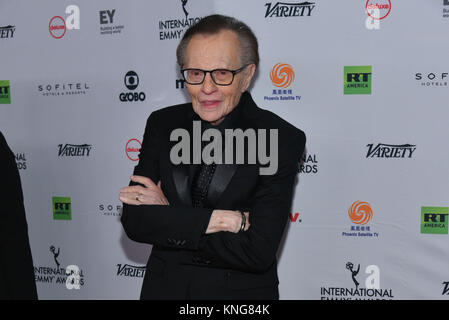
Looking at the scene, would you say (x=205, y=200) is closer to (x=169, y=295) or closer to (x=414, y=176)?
(x=169, y=295)

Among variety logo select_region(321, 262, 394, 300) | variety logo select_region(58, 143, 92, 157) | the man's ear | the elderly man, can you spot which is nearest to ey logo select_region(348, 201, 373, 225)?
variety logo select_region(321, 262, 394, 300)

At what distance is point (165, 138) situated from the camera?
200cm

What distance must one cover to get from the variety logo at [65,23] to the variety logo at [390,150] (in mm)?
2272

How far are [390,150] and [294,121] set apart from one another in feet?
2.14

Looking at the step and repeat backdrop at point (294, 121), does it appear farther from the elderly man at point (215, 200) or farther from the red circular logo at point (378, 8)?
the elderly man at point (215, 200)

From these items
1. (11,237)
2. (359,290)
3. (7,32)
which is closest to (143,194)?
(11,237)

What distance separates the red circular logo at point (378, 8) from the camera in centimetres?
269

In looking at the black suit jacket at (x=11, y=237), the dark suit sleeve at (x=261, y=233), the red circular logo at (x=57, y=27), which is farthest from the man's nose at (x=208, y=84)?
the red circular logo at (x=57, y=27)

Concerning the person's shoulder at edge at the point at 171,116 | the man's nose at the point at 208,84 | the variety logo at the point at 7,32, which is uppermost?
the variety logo at the point at 7,32

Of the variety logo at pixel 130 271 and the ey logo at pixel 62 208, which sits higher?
the ey logo at pixel 62 208

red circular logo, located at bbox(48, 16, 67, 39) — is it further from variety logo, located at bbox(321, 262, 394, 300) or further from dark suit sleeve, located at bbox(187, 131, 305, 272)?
variety logo, located at bbox(321, 262, 394, 300)

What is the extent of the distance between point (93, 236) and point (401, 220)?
2265 mm

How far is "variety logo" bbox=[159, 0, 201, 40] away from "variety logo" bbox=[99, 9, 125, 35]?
12.1 inches

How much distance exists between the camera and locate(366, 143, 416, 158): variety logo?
2.76 metres
